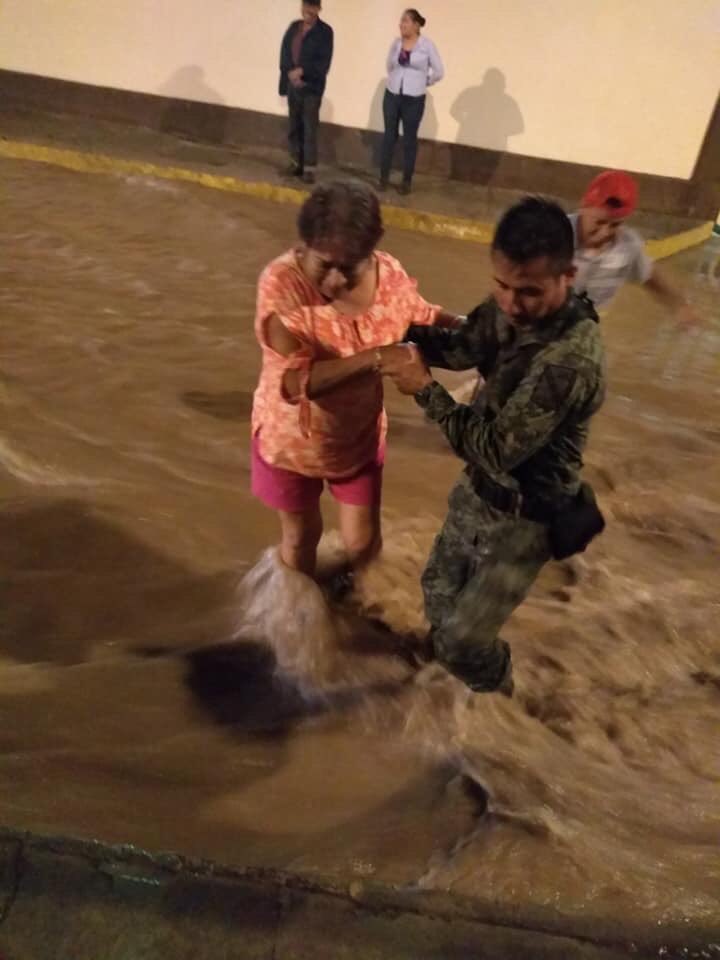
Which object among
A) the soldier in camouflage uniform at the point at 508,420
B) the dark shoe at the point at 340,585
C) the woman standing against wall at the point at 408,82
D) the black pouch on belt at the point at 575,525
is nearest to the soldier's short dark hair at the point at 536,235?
the soldier in camouflage uniform at the point at 508,420

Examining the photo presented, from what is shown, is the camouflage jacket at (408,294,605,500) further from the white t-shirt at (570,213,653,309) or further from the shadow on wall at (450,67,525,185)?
the shadow on wall at (450,67,525,185)

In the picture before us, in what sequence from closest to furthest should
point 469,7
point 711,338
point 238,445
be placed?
1. point 238,445
2. point 711,338
3. point 469,7

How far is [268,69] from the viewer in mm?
12406

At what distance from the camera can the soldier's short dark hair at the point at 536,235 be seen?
80.1 inches

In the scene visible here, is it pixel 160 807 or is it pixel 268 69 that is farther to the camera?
pixel 268 69

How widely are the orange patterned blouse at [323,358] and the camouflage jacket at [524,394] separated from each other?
0.58ft

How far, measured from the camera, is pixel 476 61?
11859mm

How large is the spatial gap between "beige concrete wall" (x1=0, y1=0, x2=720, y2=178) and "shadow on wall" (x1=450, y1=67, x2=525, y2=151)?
0.02 metres

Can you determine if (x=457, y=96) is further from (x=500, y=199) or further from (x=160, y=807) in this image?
(x=160, y=807)

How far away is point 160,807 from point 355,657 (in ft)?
3.86

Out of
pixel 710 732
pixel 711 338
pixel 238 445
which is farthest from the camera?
pixel 711 338

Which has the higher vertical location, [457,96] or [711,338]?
[457,96]

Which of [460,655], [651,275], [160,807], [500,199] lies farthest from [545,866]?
[500,199]

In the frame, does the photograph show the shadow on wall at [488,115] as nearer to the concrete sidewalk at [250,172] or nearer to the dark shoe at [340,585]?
the concrete sidewalk at [250,172]
